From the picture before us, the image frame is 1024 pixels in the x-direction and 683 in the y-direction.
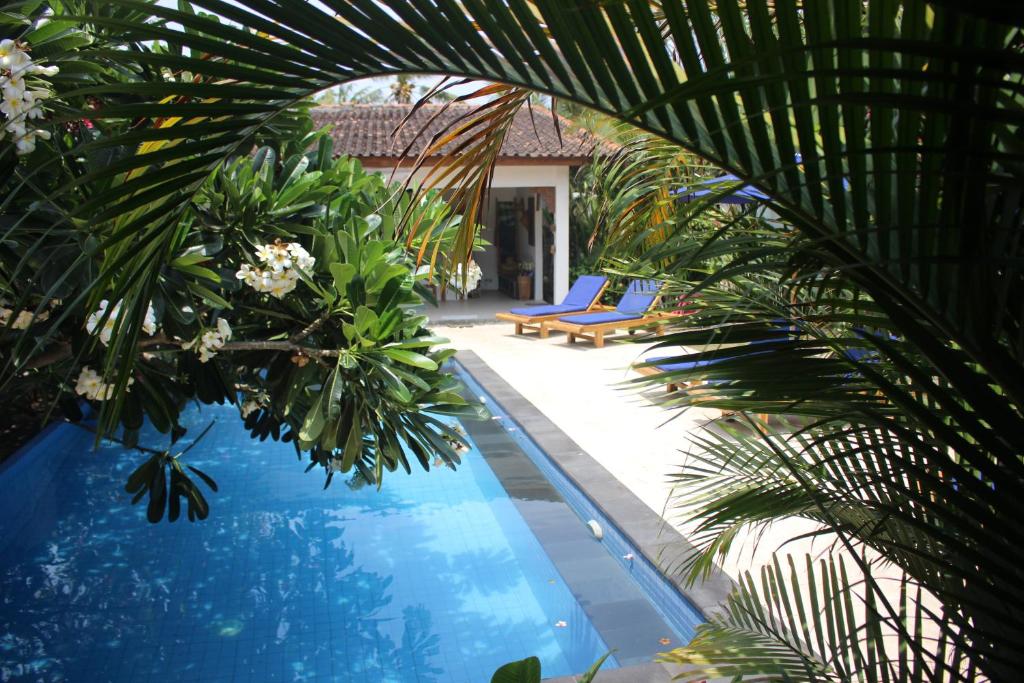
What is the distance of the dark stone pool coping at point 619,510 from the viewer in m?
3.13

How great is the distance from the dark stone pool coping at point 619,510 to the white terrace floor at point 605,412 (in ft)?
0.49

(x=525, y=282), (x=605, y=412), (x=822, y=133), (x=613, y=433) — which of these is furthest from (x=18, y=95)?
(x=525, y=282)

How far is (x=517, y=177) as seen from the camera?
16078mm

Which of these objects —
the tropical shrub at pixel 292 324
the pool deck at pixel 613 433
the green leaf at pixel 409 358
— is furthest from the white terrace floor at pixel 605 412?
the tropical shrub at pixel 292 324

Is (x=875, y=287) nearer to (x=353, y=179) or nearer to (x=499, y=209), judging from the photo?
(x=353, y=179)

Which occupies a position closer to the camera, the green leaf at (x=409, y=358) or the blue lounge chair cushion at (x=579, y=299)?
the green leaf at (x=409, y=358)

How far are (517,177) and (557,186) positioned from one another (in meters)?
0.83

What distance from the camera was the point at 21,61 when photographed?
2490mm

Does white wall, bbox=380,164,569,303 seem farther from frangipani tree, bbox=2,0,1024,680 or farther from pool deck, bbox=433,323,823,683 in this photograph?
frangipani tree, bbox=2,0,1024,680

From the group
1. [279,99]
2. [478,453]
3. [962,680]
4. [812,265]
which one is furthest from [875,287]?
[478,453]

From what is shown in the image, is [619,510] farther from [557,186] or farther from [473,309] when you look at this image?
[473,309]

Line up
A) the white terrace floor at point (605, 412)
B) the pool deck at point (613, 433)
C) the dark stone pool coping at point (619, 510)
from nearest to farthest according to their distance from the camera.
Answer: the dark stone pool coping at point (619, 510) < the pool deck at point (613, 433) < the white terrace floor at point (605, 412)

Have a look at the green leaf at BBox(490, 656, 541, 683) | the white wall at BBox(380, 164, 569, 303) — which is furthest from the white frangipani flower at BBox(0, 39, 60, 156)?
the white wall at BBox(380, 164, 569, 303)

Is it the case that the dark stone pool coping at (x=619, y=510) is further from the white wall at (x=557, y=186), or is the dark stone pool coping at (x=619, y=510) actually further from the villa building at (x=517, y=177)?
the white wall at (x=557, y=186)
